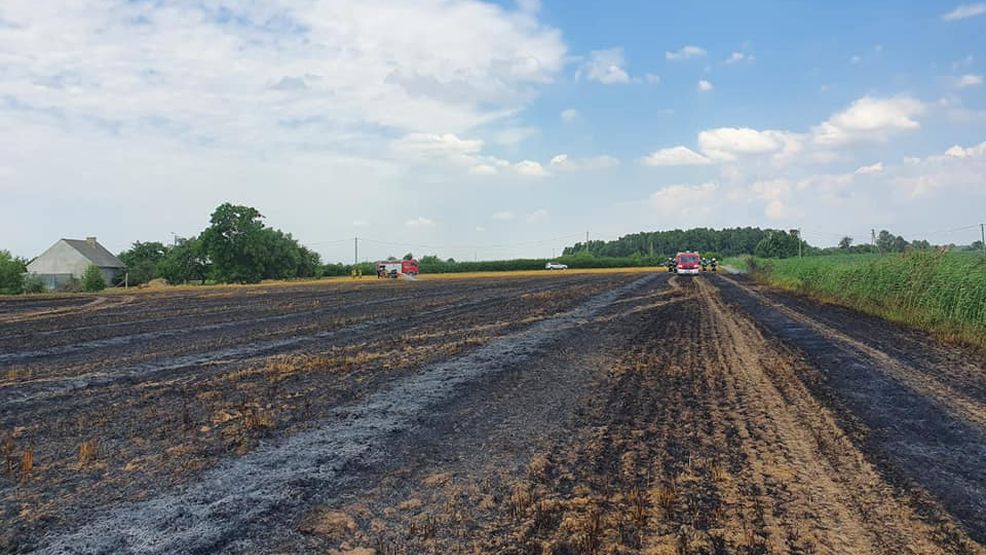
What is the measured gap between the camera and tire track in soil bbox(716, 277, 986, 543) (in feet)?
14.2

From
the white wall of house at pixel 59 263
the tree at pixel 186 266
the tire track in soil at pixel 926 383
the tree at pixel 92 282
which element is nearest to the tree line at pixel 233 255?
the tree at pixel 186 266

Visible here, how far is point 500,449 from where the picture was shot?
18.1 feet

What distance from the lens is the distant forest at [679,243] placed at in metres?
146

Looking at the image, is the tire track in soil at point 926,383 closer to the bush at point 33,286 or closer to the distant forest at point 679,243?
the bush at point 33,286

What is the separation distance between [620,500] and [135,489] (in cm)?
344

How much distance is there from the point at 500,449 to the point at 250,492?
6.75 feet

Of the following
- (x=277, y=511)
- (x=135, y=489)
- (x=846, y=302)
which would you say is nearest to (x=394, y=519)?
(x=277, y=511)

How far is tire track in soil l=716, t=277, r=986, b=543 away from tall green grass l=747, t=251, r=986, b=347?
176 inches

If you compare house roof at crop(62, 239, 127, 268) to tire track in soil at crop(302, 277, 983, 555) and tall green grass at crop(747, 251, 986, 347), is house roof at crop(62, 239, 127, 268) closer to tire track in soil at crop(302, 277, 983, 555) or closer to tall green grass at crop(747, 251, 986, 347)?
tall green grass at crop(747, 251, 986, 347)

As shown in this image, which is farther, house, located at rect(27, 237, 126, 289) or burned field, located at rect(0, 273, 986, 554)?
house, located at rect(27, 237, 126, 289)

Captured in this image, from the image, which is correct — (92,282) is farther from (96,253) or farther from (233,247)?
(96,253)

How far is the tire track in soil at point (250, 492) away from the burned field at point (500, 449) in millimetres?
22

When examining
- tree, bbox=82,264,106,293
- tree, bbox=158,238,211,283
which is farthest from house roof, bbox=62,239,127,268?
tree, bbox=82,264,106,293

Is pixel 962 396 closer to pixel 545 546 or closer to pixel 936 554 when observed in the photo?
pixel 936 554
